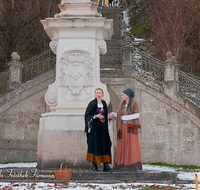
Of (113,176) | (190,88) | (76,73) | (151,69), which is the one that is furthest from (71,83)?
(151,69)

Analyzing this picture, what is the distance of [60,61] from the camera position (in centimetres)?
701

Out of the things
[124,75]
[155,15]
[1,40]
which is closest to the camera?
[124,75]

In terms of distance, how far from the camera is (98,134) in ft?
19.6

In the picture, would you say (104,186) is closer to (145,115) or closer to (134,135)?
(134,135)

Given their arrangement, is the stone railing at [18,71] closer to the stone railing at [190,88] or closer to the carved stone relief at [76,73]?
the stone railing at [190,88]

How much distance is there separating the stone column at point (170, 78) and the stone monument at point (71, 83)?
5799 mm

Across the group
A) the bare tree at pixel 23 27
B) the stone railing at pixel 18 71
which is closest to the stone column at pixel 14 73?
the stone railing at pixel 18 71

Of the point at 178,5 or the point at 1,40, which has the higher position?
the point at 178,5

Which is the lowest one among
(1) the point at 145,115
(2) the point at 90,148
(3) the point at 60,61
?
(2) the point at 90,148

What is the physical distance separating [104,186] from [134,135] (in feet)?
5.26

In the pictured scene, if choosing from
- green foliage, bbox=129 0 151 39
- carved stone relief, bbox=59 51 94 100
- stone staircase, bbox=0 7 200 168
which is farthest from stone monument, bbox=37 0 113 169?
green foliage, bbox=129 0 151 39

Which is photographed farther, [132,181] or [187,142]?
[187,142]

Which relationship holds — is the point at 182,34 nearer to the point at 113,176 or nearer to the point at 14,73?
the point at 14,73

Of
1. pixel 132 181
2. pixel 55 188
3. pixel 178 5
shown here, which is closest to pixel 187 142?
pixel 132 181
